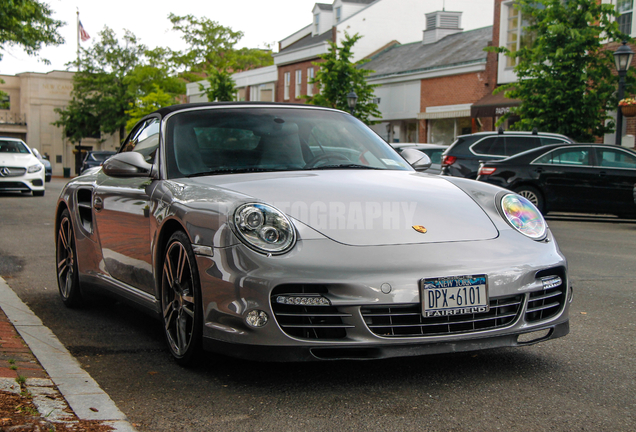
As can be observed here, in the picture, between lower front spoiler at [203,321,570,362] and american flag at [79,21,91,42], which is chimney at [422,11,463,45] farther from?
lower front spoiler at [203,321,570,362]

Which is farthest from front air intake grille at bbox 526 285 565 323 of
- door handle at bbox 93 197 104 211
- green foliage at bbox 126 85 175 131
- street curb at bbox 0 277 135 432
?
green foliage at bbox 126 85 175 131

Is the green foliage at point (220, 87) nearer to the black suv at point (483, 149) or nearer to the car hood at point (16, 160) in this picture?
the car hood at point (16, 160)

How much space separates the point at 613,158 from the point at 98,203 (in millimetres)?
12279

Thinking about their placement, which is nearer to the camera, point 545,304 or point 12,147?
point 545,304

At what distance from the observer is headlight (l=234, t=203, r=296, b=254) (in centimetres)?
346

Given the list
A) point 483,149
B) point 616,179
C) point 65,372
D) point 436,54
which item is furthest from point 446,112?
point 65,372

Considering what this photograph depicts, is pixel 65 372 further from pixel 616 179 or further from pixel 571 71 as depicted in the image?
pixel 571 71

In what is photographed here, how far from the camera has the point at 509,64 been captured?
33031mm

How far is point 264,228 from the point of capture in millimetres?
3531

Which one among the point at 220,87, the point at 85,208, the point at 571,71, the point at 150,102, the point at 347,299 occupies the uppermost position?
the point at 220,87

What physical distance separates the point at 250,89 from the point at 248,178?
5609cm

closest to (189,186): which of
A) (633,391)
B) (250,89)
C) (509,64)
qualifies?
(633,391)

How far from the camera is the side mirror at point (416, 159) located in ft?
16.9

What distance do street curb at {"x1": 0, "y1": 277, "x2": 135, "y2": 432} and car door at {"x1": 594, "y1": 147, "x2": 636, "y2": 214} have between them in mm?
12125
